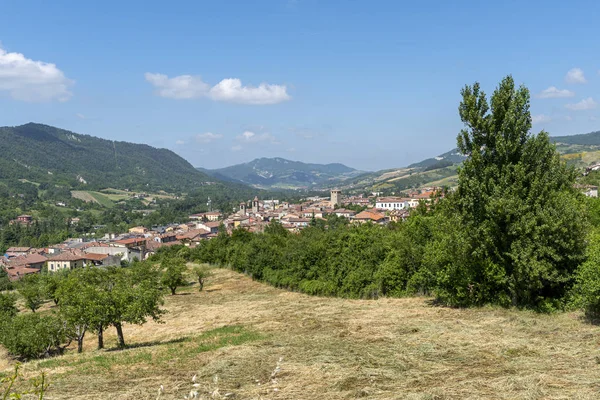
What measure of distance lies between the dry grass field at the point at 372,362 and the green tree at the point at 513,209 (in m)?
1.56

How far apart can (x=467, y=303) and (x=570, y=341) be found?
296 inches

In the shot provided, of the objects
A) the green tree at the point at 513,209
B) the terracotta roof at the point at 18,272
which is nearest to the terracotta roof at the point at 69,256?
the terracotta roof at the point at 18,272

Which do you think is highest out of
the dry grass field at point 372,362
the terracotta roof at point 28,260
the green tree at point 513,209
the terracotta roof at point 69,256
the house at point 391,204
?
the green tree at point 513,209

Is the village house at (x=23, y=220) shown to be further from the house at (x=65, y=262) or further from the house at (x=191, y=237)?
the house at (x=65, y=262)

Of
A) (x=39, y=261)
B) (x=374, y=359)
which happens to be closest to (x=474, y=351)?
(x=374, y=359)

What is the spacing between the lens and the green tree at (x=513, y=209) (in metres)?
17.1

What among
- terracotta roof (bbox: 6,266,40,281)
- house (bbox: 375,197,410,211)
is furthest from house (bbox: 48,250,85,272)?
house (bbox: 375,197,410,211)

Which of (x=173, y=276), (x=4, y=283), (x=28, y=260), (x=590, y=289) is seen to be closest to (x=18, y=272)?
(x=28, y=260)

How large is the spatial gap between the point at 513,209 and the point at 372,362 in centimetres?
916

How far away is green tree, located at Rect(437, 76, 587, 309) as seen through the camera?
17078mm

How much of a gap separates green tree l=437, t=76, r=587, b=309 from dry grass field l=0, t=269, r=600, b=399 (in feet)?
A: 5.13

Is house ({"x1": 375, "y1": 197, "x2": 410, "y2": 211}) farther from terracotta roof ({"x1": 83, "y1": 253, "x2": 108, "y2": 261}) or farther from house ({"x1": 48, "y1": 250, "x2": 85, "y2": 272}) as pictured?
house ({"x1": 48, "y1": 250, "x2": 85, "y2": 272})

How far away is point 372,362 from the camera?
12.0 m

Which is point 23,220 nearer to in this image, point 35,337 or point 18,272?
point 18,272
